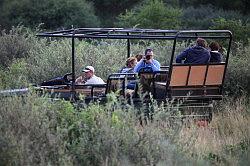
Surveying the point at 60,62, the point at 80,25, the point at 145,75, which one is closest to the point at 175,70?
the point at 145,75

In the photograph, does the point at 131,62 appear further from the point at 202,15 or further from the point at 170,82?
the point at 202,15

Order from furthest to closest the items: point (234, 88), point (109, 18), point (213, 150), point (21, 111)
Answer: point (109, 18), point (234, 88), point (213, 150), point (21, 111)

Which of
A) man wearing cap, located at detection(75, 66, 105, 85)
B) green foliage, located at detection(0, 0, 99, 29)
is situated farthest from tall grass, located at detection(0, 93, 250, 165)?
green foliage, located at detection(0, 0, 99, 29)

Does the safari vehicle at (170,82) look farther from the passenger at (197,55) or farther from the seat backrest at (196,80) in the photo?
the passenger at (197,55)

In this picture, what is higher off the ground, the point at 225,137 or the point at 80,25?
the point at 225,137

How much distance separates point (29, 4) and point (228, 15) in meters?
13.3

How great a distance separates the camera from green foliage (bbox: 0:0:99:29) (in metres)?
39.3

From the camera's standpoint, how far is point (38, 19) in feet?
129

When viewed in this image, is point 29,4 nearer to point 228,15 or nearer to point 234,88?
point 228,15

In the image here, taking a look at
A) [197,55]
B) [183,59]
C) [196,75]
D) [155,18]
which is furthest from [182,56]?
[155,18]

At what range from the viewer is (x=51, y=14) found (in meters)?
39.3

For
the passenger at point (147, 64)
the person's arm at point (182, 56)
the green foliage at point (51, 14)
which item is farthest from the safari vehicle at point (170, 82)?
the green foliage at point (51, 14)

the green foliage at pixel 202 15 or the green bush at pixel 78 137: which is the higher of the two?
the green bush at pixel 78 137

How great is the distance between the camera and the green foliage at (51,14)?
3931 centimetres
